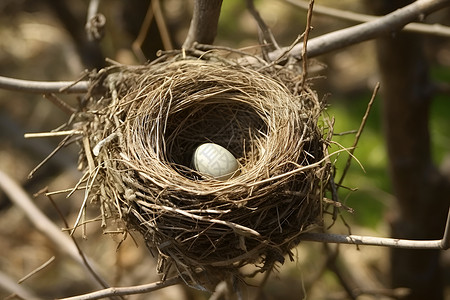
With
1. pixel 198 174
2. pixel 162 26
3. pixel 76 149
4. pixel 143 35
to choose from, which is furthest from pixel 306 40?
pixel 76 149

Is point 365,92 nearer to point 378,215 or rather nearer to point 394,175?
point 378,215

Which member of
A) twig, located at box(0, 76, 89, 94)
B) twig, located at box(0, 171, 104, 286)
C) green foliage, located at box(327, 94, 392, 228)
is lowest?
green foliage, located at box(327, 94, 392, 228)

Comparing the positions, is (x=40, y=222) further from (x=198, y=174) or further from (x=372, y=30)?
(x=372, y=30)

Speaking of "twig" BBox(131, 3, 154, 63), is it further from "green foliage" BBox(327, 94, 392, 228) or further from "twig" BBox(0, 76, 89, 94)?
"green foliage" BBox(327, 94, 392, 228)

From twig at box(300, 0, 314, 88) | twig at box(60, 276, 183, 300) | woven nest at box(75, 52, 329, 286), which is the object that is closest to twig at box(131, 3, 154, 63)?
woven nest at box(75, 52, 329, 286)

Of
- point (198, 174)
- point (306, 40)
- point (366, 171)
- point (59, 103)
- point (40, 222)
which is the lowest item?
point (366, 171)
